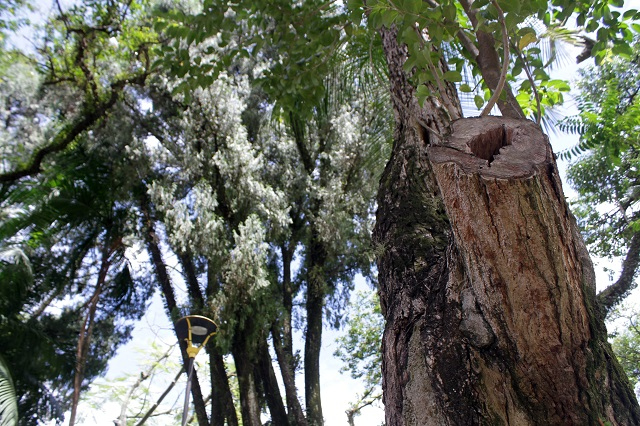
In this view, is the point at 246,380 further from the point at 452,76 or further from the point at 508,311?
the point at 508,311

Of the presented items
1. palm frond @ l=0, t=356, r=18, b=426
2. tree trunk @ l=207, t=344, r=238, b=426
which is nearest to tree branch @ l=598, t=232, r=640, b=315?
tree trunk @ l=207, t=344, r=238, b=426

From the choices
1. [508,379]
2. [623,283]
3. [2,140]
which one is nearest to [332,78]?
[508,379]

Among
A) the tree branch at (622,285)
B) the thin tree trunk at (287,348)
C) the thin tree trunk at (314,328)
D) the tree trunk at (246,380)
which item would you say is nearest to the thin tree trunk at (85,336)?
the tree trunk at (246,380)

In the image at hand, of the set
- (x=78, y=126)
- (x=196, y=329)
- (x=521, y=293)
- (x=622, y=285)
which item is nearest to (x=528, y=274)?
(x=521, y=293)

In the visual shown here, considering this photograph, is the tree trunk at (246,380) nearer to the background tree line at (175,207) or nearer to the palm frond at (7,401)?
the background tree line at (175,207)

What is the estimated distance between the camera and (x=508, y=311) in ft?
4.12

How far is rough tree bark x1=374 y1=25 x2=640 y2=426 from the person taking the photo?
3.96 feet

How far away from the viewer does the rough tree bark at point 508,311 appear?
1208 millimetres

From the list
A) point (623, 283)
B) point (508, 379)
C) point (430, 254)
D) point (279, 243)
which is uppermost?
point (279, 243)

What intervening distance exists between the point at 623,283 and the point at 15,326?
8.72m

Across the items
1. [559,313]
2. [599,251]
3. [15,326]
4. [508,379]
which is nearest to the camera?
[559,313]

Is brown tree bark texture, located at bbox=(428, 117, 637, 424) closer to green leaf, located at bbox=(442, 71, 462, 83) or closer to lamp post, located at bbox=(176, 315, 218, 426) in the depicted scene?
green leaf, located at bbox=(442, 71, 462, 83)

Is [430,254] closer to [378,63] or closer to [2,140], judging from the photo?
[378,63]

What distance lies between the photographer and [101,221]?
31.7 feet
